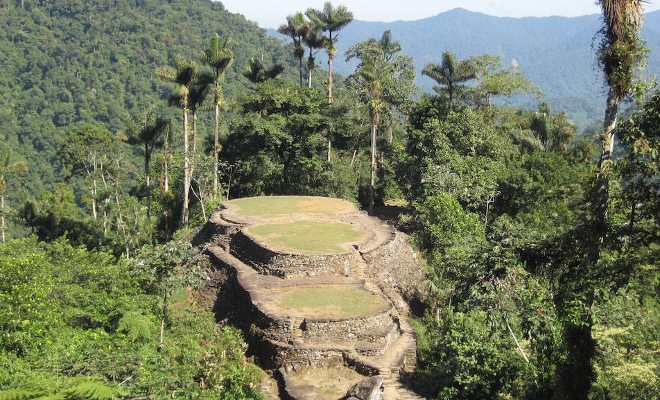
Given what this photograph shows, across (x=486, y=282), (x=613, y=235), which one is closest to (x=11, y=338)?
(x=486, y=282)

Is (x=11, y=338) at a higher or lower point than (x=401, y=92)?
lower

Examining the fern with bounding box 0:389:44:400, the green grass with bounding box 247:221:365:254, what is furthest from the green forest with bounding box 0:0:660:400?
the green grass with bounding box 247:221:365:254

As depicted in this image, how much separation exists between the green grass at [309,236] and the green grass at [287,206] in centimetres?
147

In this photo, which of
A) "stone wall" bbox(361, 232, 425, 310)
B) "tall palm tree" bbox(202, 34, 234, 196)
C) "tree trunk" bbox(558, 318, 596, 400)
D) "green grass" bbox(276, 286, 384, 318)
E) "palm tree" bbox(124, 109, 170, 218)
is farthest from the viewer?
"palm tree" bbox(124, 109, 170, 218)

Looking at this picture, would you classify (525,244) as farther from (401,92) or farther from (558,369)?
(401,92)

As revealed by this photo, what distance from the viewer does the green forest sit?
10.1 meters

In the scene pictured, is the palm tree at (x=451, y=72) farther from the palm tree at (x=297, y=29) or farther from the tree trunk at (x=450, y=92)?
the palm tree at (x=297, y=29)

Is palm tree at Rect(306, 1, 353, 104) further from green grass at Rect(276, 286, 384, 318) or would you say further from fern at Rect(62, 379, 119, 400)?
fern at Rect(62, 379, 119, 400)

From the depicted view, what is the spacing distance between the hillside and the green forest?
1.34 metres

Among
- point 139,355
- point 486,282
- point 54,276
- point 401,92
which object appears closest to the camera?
point 139,355

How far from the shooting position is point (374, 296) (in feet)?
59.3

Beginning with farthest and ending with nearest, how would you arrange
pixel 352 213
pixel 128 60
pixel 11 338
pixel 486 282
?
pixel 128 60 → pixel 352 213 → pixel 11 338 → pixel 486 282

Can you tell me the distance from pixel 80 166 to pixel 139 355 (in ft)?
111

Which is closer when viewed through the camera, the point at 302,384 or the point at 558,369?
the point at 558,369
